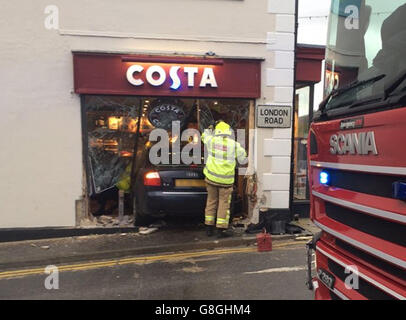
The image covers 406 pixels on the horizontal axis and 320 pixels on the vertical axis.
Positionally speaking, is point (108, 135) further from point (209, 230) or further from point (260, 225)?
point (260, 225)

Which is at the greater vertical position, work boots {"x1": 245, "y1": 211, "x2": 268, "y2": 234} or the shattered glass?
the shattered glass

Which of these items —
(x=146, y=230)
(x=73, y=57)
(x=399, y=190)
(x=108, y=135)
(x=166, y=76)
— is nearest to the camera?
(x=399, y=190)

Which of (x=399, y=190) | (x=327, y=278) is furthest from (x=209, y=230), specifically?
(x=399, y=190)

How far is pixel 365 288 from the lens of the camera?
2.21 m

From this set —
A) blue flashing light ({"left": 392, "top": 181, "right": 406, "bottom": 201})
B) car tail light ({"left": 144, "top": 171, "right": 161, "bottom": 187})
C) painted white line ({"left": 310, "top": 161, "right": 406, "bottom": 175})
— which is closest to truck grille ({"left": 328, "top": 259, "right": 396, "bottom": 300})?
blue flashing light ({"left": 392, "top": 181, "right": 406, "bottom": 201})

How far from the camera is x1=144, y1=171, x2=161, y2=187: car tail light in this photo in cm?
628

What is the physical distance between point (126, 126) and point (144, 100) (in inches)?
28.2

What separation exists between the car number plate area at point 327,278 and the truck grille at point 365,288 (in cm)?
4

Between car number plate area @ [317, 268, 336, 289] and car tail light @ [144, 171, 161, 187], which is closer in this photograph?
car number plate area @ [317, 268, 336, 289]

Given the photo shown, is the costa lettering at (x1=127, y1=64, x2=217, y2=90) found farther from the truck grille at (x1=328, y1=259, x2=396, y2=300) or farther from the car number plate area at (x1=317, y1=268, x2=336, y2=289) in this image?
the truck grille at (x1=328, y1=259, x2=396, y2=300)

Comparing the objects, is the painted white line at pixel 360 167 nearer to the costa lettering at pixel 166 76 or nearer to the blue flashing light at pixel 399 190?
the blue flashing light at pixel 399 190

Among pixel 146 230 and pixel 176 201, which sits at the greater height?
pixel 176 201

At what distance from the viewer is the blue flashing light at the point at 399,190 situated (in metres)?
1.83
